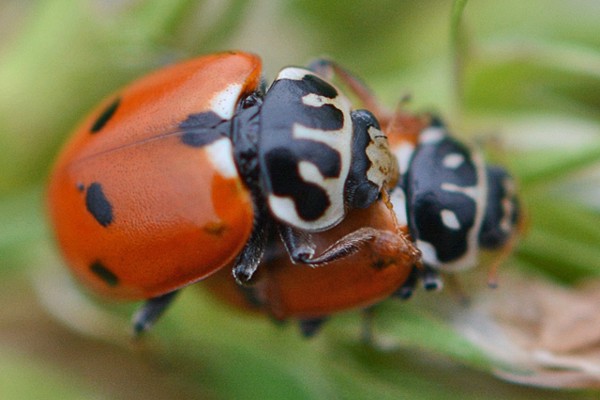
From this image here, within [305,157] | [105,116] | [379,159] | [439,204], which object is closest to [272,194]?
[305,157]

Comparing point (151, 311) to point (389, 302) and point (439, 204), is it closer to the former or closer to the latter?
point (389, 302)

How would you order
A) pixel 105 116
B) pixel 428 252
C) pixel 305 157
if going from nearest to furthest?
pixel 305 157, pixel 428 252, pixel 105 116

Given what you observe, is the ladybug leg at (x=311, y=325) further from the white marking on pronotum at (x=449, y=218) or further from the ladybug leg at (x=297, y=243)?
the white marking on pronotum at (x=449, y=218)

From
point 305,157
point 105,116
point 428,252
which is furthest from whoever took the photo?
point 105,116

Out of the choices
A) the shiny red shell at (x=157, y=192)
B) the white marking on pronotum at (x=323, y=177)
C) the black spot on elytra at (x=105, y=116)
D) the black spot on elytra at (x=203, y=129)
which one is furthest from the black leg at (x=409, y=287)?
the black spot on elytra at (x=105, y=116)

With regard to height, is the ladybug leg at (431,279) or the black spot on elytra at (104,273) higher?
the black spot on elytra at (104,273)

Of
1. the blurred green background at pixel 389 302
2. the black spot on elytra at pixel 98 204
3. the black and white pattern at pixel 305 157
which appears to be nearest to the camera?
the black and white pattern at pixel 305 157

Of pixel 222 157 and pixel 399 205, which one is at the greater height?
pixel 222 157
